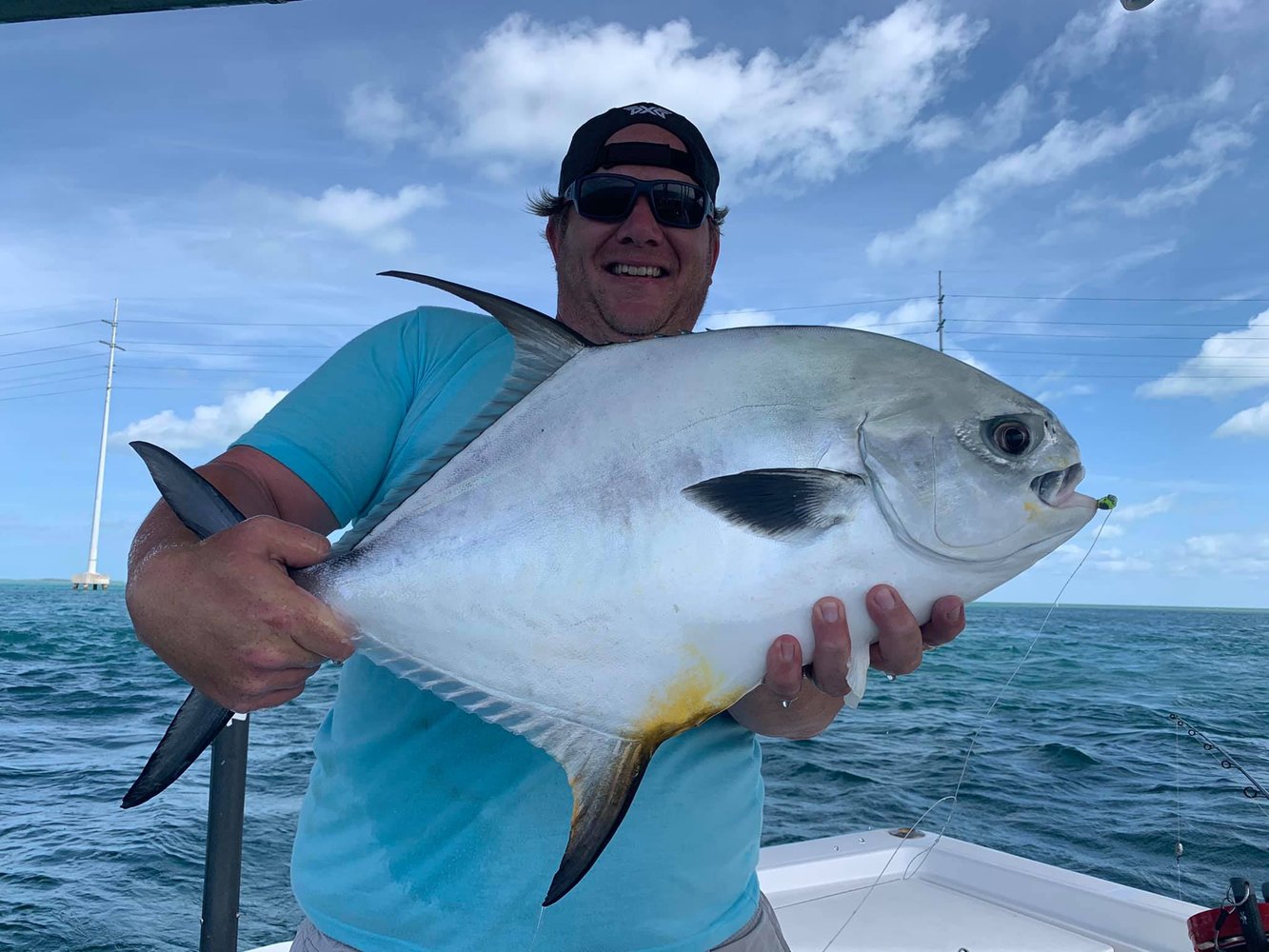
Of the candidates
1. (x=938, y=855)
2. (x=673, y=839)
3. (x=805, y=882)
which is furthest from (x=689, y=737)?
(x=938, y=855)

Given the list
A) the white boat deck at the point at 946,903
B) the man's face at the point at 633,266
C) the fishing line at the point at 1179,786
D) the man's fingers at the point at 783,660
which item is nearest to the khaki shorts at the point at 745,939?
the man's fingers at the point at 783,660

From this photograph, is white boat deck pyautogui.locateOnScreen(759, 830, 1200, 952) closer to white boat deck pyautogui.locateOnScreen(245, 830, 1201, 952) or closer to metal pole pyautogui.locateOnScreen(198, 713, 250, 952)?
white boat deck pyautogui.locateOnScreen(245, 830, 1201, 952)

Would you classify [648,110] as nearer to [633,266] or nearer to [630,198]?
A: [630,198]

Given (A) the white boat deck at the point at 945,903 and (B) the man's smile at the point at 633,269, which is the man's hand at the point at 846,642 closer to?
(B) the man's smile at the point at 633,269

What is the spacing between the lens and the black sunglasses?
87.0 inches

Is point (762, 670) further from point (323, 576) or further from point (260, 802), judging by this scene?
point (260, 802)

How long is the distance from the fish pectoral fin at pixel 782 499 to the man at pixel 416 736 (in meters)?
0.13

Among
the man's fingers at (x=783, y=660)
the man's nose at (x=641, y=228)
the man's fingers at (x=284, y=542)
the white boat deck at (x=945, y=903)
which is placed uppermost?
the man's nose at (x=641, y=228)

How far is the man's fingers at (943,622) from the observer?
4.68 feet

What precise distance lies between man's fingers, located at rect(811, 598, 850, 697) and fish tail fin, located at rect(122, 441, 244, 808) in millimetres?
906

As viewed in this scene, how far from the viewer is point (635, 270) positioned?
2.23m

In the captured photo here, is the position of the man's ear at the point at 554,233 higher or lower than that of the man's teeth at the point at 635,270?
higher

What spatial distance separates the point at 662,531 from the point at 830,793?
9.06 m

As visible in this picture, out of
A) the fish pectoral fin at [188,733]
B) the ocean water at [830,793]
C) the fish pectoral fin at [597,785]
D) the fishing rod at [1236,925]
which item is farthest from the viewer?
the ocean water at [830,793]
